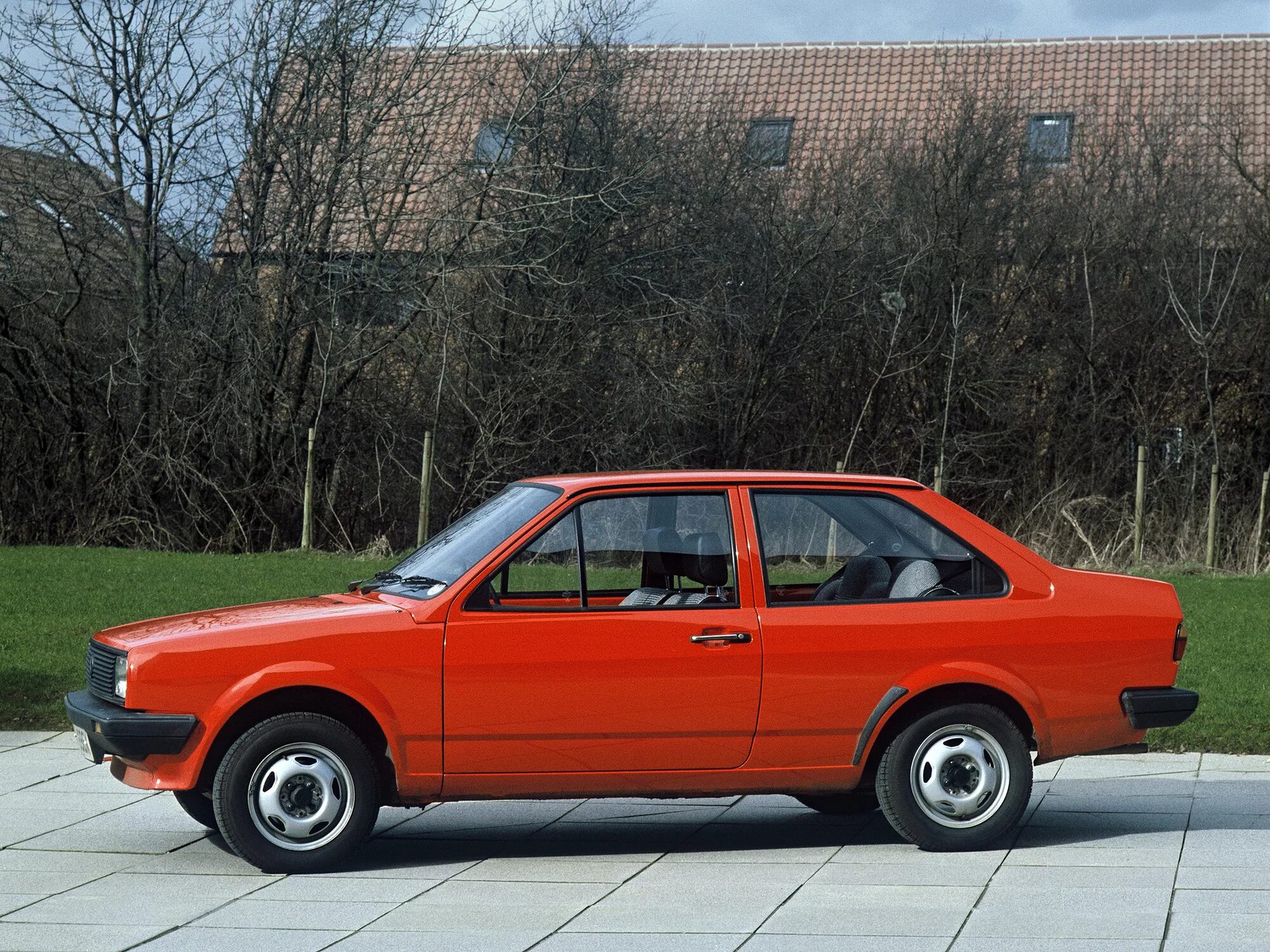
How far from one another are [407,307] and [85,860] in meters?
15.9

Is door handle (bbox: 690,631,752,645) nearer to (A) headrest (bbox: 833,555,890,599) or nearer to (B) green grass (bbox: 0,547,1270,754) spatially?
(A) headrest (bbox: 833,555,890,599)

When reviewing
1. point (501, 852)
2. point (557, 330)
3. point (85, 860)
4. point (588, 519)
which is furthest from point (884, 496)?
point (557, 330)

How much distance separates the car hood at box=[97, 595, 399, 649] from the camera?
6.67 meters

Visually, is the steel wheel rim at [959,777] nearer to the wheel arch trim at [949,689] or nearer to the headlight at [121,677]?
the wheel arch trim at [949,689]

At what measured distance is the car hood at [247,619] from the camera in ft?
21.9

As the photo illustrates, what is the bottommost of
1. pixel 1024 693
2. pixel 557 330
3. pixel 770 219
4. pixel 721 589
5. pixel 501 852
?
pixel 501 852

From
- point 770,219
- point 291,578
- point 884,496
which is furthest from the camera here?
point 770,219

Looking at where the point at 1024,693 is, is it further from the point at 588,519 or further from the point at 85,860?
the point at 85,860

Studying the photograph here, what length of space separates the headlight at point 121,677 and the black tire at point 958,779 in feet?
10.3

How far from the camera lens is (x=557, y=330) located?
2238 cm

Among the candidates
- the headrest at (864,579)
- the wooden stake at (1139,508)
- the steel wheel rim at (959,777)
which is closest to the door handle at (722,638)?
the headrest at (864,579)

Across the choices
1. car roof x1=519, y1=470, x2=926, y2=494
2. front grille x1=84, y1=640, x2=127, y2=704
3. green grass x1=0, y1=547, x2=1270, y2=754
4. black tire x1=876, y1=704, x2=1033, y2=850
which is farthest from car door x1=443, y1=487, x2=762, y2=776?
front grille x1=84, y1=640, x2=127, y2=704

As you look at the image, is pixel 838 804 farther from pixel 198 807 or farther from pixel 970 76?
pixel 970 76

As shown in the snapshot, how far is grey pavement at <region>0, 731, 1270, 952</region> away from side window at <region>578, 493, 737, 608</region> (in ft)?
Result: 3.62
